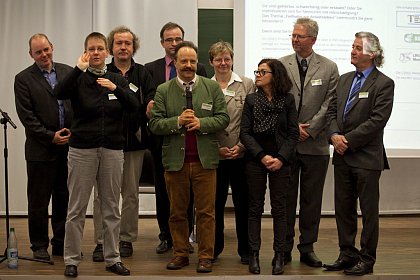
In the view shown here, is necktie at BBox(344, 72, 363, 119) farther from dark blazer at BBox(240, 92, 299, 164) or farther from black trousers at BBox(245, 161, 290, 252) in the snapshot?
black trousers at BBox(245, 161, 290, 252)

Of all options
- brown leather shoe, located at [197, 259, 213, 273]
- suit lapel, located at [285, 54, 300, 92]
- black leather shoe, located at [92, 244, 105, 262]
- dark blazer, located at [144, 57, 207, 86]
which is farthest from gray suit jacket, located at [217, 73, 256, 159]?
black leather shoe, located at [92, 244, 105, 262]

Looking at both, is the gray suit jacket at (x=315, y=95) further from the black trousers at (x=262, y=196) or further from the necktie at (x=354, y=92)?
the black trousers at (x=262, y=196)

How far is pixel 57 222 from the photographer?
5145 mm

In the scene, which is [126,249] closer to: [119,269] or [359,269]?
[119,269]

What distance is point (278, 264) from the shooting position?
15.3 feet

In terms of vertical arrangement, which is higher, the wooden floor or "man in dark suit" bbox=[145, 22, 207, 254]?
"man in dark suit" bbox=[145, 22, 207, 254]

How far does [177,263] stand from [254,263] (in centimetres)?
54

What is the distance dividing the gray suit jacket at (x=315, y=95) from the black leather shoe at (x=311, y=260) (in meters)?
0.74

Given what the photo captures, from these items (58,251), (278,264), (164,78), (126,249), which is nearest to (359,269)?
(278,264)

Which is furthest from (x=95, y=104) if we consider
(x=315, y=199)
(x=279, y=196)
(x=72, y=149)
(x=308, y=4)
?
(x=308, y=4)

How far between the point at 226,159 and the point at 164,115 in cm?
56

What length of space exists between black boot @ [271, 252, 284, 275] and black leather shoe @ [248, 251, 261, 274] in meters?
0.11

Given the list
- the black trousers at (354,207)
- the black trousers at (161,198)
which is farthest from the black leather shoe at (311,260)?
the black trousers at (161,198)

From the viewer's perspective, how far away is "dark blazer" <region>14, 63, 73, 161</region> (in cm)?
492
